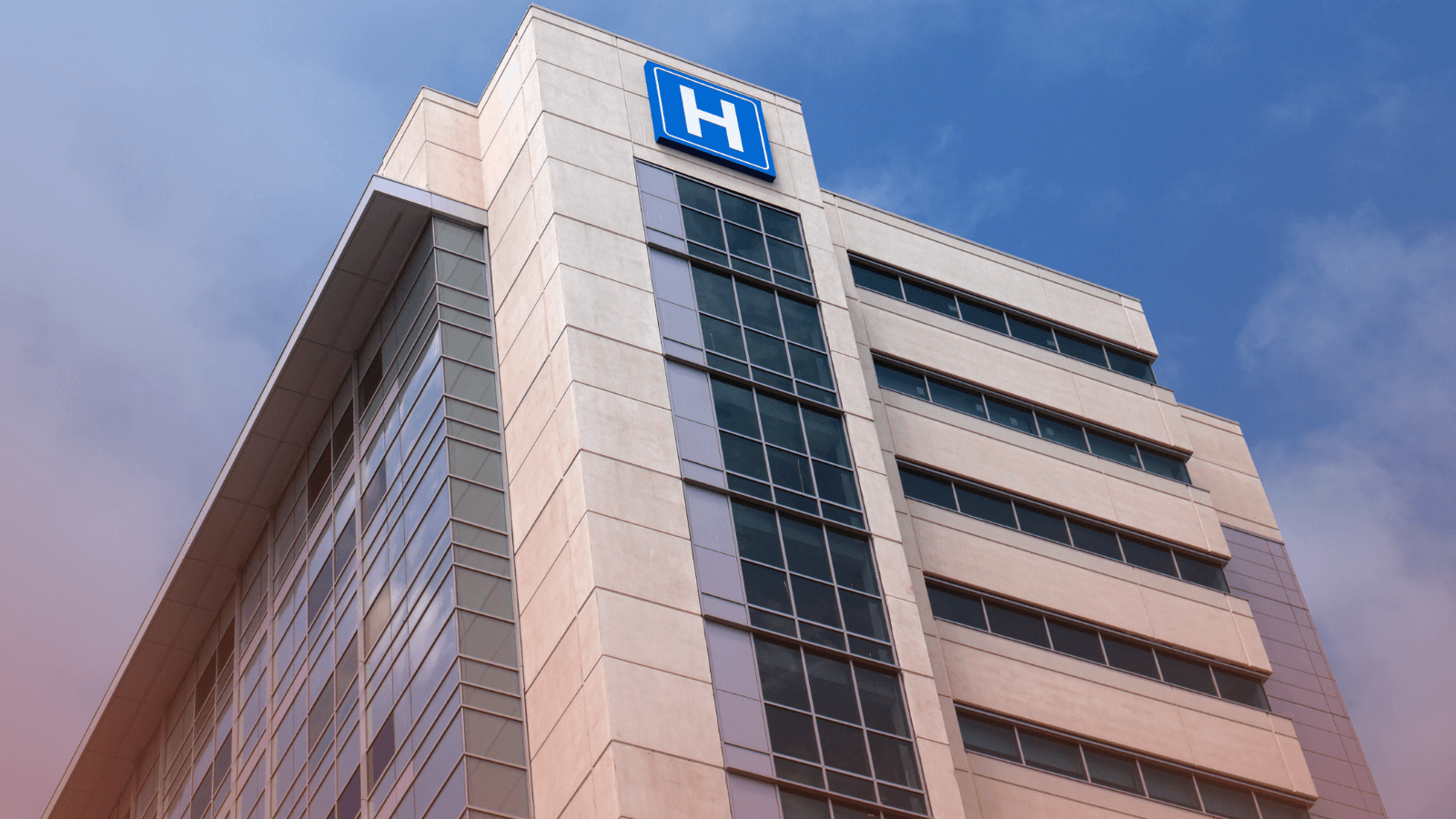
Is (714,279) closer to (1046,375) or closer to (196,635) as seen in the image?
(1046,375)

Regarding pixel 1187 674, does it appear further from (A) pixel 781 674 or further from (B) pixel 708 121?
(B) pixel 708 121

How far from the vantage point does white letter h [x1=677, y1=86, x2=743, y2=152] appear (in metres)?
42.4

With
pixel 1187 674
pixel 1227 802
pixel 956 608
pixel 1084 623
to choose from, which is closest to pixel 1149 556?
pixel 1187 674

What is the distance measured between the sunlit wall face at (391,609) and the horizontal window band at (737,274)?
4876 mm

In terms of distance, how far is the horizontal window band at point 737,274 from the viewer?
38594 mm

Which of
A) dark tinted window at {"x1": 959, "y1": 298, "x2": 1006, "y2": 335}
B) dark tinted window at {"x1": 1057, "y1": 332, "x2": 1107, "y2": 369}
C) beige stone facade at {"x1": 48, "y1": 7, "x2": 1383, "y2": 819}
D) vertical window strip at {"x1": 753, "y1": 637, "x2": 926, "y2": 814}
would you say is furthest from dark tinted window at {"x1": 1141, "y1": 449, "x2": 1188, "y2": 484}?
vertical window strip at {"x1": 753, "y1": 637, "x2": 926, "y2": 814}

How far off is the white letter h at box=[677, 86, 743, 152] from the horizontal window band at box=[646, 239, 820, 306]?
4.85m

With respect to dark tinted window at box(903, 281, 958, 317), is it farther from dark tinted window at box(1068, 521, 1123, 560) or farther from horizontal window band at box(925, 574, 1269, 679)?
horizontal window band at box(925, 574, 1269, 679)

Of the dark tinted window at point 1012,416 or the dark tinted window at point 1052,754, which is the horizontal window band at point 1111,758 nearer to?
the dark tinted window at point 1052,754

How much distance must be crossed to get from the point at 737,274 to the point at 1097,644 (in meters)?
13.5

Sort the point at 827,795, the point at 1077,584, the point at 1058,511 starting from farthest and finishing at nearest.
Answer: the point at 1058,511
the point at 1077,584
the point at 827,795

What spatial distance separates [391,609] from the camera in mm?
37031

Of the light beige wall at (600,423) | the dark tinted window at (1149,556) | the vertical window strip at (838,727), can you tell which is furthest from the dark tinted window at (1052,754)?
the dark tinted window at (1149,556)

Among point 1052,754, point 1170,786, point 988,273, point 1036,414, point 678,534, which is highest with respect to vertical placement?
point 988,273
